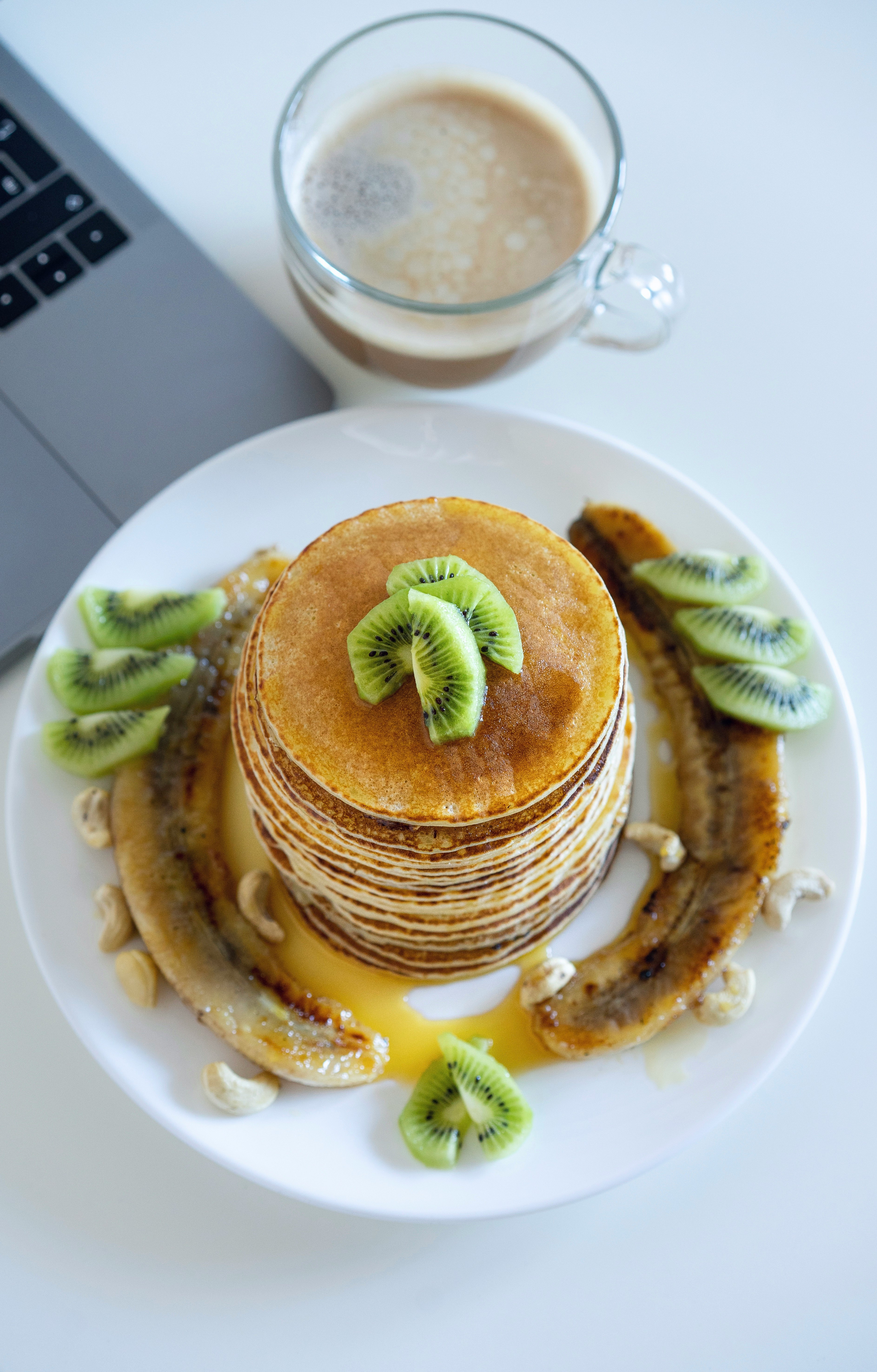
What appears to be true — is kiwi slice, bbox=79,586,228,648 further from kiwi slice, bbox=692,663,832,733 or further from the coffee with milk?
kiwi slice, bbox=692,663,832,733

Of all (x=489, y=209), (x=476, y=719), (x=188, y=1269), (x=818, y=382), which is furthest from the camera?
(x=818, y=382)

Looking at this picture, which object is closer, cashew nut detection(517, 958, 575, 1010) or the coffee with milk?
cashew nut detection(517, 958, 575, 1010)

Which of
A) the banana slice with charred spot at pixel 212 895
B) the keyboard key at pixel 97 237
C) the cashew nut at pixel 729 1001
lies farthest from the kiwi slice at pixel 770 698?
the keyboard key at pixel 97 237

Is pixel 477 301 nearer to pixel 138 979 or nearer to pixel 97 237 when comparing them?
pixel 97 237

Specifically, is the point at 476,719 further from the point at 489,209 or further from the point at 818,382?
the point at 818,382

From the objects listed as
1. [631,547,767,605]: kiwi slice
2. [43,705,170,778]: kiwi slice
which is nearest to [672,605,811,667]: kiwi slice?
[631,547,767,605]: kiwi slice

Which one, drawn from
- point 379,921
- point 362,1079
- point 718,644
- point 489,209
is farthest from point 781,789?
point 489,209

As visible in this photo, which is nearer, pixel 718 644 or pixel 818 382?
pixel 718 644

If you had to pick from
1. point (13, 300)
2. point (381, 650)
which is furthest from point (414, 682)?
point (13, 300)
